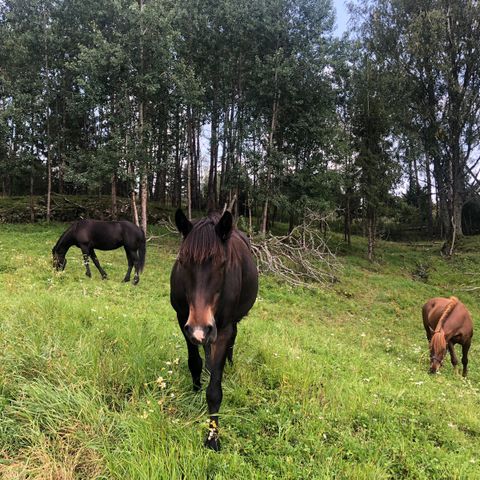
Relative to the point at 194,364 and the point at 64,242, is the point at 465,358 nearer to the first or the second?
the point at 194,364

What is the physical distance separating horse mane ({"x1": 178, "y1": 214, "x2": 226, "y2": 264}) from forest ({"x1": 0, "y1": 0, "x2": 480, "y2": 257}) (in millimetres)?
15311

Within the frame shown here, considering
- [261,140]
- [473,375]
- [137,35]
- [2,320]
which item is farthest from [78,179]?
[473,375]

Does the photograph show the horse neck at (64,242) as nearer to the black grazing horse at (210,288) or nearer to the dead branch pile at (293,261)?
the dead branch pile at (293,261)

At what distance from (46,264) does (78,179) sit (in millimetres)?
7703

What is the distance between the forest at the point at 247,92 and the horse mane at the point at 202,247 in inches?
603

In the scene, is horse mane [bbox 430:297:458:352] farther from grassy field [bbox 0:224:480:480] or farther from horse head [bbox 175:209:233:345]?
horse head [bbox 175:209:233:345]

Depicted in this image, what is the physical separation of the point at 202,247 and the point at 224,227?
10.7 inches

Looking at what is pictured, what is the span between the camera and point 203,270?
2902 mm

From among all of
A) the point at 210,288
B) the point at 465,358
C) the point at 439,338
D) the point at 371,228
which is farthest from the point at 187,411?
the point at 371,228

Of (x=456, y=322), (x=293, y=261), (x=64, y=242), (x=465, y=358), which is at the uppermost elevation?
(x=64, y=242)

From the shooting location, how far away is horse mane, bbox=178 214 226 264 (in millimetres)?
2918

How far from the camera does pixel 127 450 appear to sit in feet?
9.05

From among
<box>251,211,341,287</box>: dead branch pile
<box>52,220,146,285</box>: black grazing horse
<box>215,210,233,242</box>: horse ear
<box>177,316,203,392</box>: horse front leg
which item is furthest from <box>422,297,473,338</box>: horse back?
<box>52,220,146,285</box>: black grazing horse

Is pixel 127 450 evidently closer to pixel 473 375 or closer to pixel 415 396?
pixel 415 396
